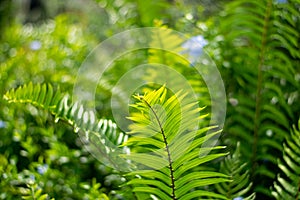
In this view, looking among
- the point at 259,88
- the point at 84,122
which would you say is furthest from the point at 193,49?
the point at 84,122

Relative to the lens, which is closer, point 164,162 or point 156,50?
point 164,162

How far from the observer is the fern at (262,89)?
1.08 meters

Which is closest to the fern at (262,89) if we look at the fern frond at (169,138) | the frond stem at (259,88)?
the frond stem at (259,88)

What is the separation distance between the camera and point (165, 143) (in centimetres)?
74

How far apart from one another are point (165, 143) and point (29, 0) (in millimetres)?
2824

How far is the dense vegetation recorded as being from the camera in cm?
79

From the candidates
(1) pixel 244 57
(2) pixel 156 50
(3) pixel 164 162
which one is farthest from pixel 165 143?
(1) pixel 244 57

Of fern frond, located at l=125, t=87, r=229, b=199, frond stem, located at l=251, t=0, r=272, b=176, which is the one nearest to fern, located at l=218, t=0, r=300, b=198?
frond stem, located at l=251, t=0, r=272, b=176

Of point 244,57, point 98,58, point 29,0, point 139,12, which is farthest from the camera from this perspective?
point 29,0

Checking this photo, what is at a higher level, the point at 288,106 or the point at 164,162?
the point at 288,106

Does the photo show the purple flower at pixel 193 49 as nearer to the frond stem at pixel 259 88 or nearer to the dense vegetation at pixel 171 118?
the dense vegetation at pixel 171 118

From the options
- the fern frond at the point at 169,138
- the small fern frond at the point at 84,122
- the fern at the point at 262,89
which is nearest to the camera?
the fern frond at the point at 169,138

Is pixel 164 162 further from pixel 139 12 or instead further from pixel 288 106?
pixel 139 12

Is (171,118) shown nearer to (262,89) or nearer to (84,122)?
(84,122)
